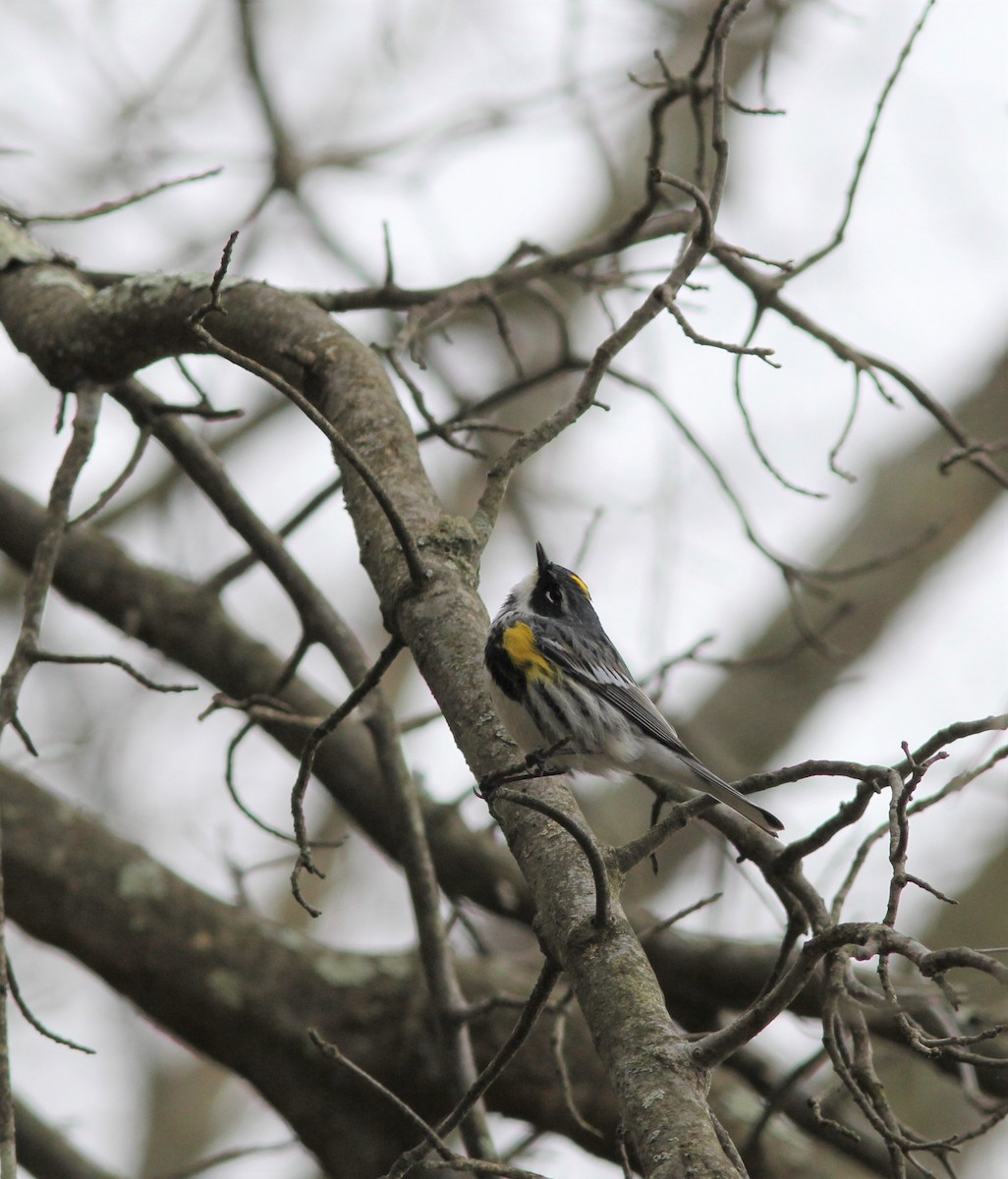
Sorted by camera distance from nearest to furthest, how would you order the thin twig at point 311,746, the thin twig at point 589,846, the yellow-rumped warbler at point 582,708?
the thin twig at point 589,846 < the thin twig at point 311,746 < the yellow-rumped warbler at point 582,708

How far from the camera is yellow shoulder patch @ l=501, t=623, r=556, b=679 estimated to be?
3777mm

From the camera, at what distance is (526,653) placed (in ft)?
12.8

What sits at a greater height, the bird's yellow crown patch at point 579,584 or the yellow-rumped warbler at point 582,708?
the bird's yellow crown patch at point 579,584

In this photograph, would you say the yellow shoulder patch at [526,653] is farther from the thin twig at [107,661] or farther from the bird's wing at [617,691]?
the thin twig at [107,661]

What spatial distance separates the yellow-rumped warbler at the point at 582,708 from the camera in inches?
139

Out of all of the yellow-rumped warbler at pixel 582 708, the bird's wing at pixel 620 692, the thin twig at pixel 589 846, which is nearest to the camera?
the thin twig at pixel 589 846

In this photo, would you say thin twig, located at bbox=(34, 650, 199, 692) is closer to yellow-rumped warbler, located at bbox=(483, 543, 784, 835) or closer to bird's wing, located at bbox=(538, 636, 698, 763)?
yellow-rumped warbler, located at bbox=(483, 543, 784, 835)

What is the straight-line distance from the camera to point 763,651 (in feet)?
29.6

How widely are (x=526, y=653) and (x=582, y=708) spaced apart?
25 cm

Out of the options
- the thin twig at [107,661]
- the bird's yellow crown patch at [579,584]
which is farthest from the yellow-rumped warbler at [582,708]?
the thin twig at [107,661]

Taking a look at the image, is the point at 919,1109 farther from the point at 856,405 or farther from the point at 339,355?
the point at 339,355

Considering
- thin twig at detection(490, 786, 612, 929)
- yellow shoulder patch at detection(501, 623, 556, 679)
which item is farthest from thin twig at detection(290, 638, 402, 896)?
yellow shoulder patch at detection(501, 623, 556, 679)

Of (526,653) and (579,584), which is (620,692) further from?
(579,584)

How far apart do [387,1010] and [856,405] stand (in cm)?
266
